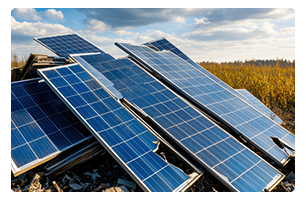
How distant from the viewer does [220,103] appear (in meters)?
11.7

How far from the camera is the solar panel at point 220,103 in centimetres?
991

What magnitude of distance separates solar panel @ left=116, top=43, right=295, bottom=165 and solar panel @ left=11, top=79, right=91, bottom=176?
567 cm

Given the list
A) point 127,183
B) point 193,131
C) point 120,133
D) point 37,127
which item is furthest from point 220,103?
point 37,127

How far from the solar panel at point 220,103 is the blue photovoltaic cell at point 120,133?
4.04 meters

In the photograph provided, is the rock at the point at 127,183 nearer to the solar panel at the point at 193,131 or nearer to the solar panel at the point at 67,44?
the solar panel at the point at 193,131

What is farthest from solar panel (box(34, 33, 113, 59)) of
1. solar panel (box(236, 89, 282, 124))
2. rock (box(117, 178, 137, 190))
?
solar panel (box(236, 89, 282, 124))

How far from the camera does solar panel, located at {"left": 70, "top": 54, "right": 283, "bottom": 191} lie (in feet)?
25.7

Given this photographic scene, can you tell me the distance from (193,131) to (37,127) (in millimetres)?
6409

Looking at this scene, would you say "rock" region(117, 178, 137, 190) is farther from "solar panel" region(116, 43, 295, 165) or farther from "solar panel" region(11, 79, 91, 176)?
"solar panel" region(116, 43, 295, 165)

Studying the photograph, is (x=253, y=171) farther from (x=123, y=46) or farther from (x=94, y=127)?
(x=123, y=46)

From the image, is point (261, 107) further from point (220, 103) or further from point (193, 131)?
point (193, 131)

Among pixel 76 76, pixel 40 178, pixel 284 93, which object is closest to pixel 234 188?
pixel 40 178

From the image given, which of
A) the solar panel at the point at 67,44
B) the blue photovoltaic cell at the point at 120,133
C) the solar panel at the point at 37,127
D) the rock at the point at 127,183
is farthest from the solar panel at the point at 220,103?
the solar panel at the point at 37,127

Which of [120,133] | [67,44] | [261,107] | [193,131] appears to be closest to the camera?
[120,133]
